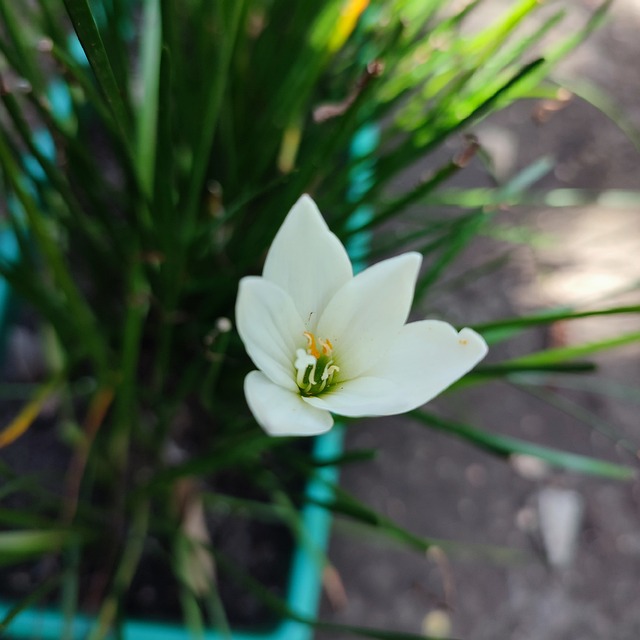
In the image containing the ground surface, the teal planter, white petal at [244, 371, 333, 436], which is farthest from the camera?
the ground surface

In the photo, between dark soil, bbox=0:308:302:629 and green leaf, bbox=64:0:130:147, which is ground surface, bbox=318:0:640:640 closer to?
dark soil, bbox=0:308:302:629

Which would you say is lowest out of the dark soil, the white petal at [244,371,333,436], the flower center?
the dark soil

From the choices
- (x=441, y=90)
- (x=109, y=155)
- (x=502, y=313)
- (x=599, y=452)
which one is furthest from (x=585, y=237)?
(x=109, y=155)

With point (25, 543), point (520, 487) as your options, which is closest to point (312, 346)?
point (25, 543)

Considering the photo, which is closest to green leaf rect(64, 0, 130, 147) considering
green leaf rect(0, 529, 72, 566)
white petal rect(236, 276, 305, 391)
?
white petal rect(236, 276, 305, 391)

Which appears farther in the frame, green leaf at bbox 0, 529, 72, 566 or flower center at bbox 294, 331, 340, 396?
green leaf at bbox 0, 529, 72, 566

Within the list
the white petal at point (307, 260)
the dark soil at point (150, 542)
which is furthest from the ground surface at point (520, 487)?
the white petal at point (307, 260)

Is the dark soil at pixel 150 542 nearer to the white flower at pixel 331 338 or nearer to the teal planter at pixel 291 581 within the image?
the teal planter at pixel 291 581

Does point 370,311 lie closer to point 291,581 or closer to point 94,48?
point 94,48
